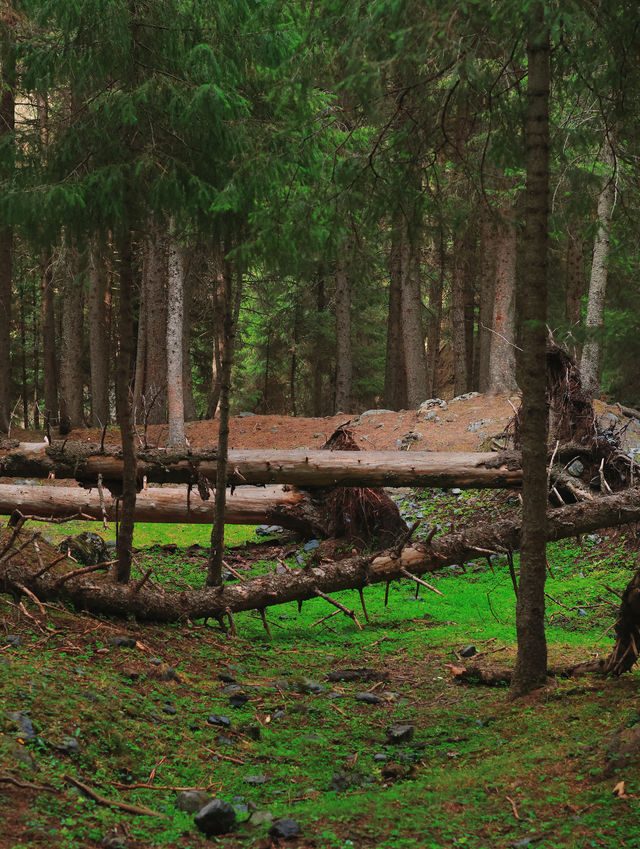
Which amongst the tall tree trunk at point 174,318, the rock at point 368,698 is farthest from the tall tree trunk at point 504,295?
the rock at point 368,698

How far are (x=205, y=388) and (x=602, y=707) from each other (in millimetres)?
29404

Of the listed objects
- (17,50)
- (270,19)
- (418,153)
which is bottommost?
(418,153)

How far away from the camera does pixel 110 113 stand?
6.20 m

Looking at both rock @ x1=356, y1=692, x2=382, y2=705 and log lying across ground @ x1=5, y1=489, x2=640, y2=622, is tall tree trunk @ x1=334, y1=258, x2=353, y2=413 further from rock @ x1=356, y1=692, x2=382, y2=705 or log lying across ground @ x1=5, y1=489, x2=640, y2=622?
rock @ x1=356, y1=692, x2=382, y2=705

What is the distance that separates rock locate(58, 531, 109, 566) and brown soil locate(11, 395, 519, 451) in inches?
299

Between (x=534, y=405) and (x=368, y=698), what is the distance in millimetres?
2473

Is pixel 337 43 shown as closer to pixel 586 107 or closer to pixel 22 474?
pixel 586 107

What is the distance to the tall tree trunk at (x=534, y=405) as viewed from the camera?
4746mm

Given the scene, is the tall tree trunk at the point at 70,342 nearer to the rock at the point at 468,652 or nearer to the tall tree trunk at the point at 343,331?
the tall tree trunk at the point at 343,331

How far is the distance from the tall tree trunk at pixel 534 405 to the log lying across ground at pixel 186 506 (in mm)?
6238

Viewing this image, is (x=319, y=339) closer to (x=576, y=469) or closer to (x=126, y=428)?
(x=576, y=469)

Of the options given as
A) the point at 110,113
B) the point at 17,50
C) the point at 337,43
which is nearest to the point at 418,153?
the point at 337,43

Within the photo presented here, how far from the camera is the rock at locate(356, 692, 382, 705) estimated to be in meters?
5.23

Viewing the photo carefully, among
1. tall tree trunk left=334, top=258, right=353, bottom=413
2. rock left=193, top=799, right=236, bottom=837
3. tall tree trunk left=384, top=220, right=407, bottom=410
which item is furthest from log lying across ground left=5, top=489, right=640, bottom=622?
tall tree trunk left=384, top=220, right=407, bottom=410
